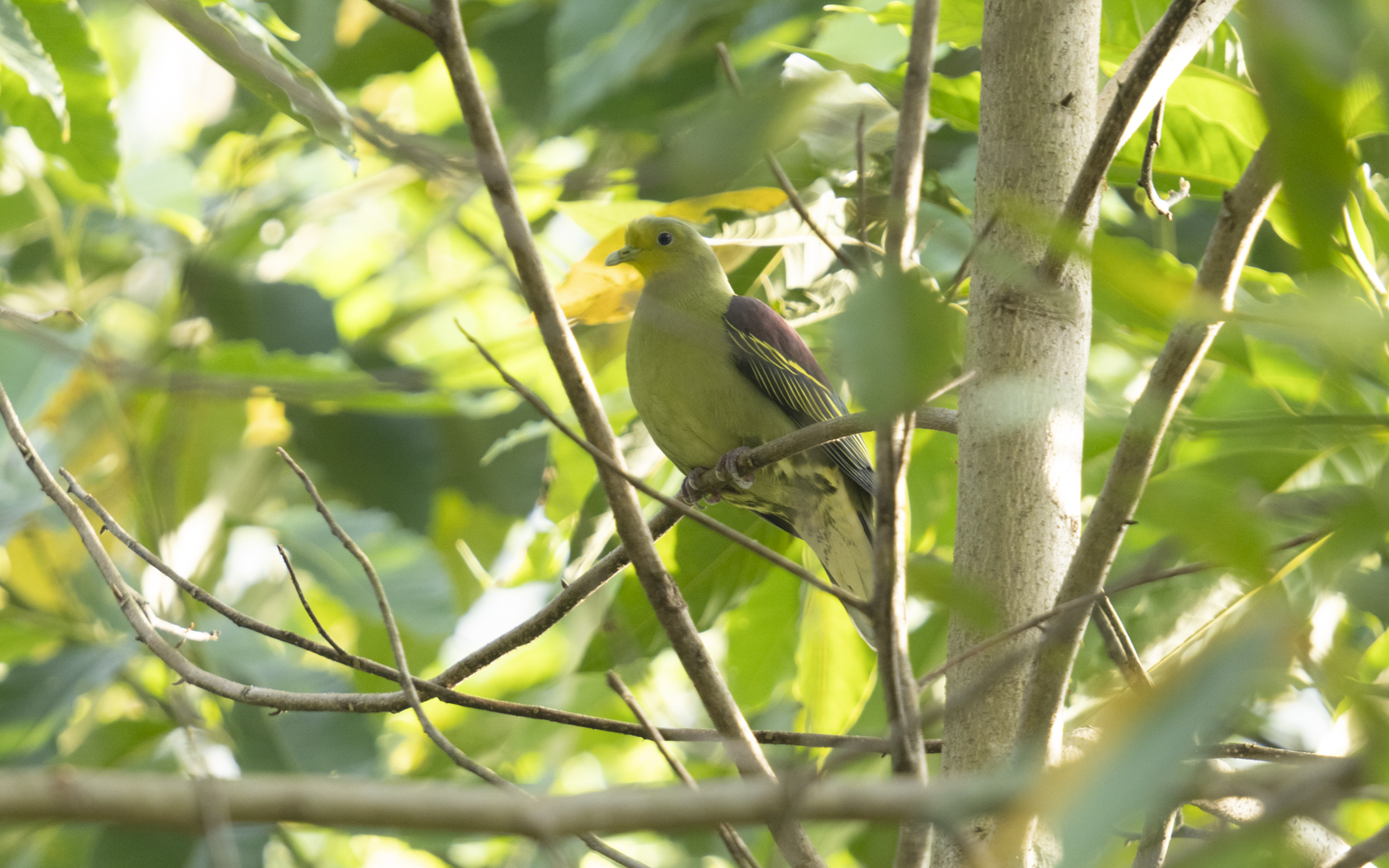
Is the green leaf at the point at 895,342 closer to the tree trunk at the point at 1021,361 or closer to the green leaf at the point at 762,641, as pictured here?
the tree trunk at the point at 1021,361

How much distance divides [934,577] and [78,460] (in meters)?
5.27

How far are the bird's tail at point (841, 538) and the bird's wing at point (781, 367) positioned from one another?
81mm

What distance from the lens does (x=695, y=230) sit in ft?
10.5

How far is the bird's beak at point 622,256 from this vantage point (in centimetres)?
288

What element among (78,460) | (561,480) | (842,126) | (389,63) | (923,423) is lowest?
(923,423)

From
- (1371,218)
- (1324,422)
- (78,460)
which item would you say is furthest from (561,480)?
(78,460)

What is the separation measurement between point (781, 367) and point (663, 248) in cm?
62

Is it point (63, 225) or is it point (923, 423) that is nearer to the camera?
point (923, 423)

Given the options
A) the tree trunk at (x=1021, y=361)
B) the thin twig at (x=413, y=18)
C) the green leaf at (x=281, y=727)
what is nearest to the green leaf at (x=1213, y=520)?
the tree trunk at (x=1021, y=361)

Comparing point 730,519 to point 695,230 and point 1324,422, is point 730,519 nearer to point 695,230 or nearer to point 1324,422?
point 695,230

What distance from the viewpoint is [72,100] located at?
2.34 metres

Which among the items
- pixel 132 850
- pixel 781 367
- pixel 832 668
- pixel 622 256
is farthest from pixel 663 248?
pixel 132 850

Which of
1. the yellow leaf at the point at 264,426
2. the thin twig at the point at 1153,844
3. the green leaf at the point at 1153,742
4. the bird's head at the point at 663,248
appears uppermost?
the yellow leaf at the point at 264,426

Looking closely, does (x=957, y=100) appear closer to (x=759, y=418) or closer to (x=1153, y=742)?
(x=759, y=418)
